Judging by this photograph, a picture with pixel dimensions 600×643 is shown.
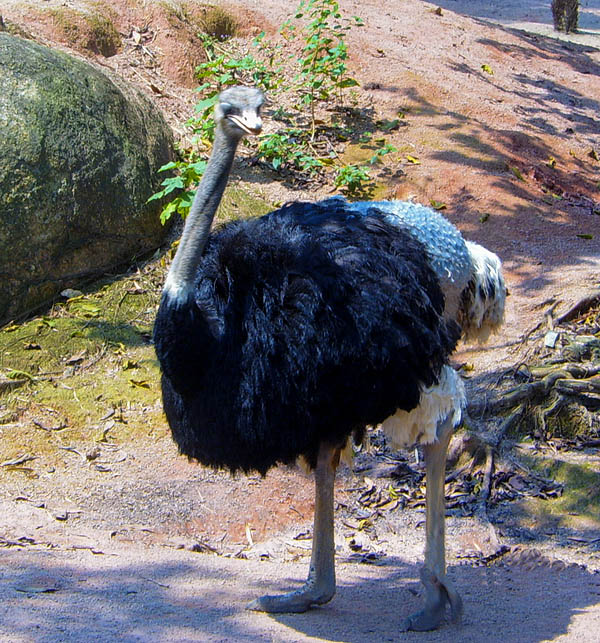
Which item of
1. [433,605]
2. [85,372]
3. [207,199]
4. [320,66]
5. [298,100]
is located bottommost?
[85,372]

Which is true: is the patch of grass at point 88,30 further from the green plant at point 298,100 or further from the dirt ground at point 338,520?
the green plant at point 298,100

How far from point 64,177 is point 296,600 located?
401 centimetres

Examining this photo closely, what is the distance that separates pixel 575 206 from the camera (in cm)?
876

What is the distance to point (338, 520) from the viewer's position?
5352 millimetres

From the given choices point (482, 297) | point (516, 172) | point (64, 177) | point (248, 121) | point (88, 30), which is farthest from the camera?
point (88, 30)

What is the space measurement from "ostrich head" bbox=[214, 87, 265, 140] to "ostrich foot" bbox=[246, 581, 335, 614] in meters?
1.93

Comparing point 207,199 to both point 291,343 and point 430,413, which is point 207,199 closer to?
point 291,343

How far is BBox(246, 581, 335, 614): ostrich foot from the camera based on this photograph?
3904 millimetres

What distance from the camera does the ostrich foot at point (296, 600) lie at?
12.8 feet

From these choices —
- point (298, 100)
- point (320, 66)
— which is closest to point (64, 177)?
point (320, 66)

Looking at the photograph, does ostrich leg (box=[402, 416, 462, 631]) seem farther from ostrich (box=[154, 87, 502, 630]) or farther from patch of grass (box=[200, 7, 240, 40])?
patch of grass (box=[200, 7, 240, 40])

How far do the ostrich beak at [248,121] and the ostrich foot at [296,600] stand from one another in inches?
76.4

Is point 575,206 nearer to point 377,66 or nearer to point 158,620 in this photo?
point 377,66

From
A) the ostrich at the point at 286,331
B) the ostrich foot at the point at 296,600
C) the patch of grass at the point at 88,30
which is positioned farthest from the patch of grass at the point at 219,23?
the ostrich foot at the point at 296,600
